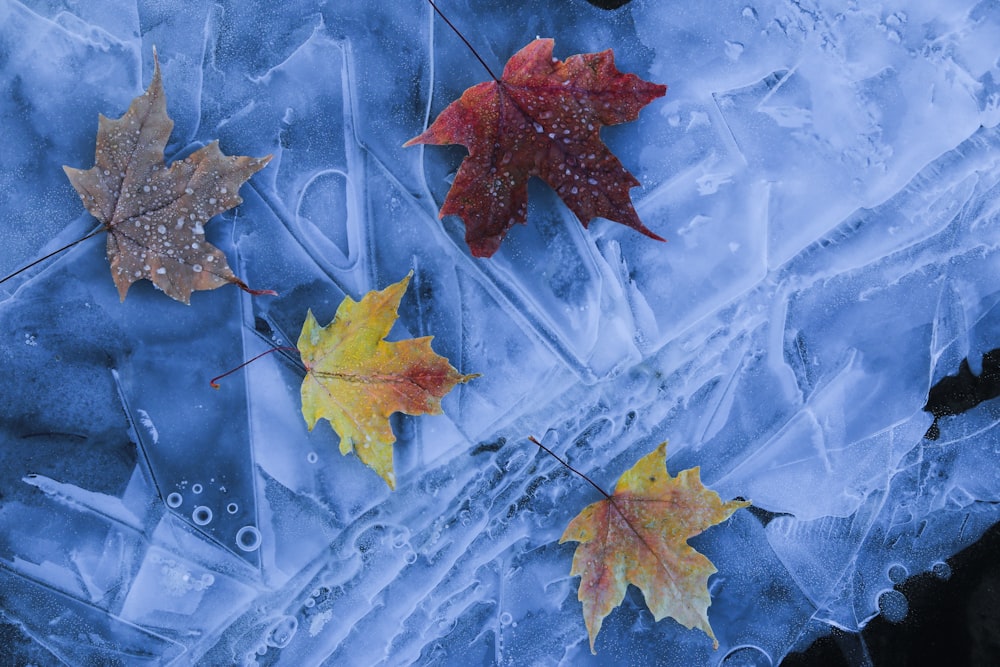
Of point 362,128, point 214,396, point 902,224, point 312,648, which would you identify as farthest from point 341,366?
point 902,224

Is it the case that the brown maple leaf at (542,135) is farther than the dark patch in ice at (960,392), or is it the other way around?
the dark patch in ice at (960,392)

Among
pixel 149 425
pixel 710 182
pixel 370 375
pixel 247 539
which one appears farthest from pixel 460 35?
pixel 247 539

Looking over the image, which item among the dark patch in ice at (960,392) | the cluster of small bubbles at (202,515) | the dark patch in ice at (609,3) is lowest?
the dark patch in ice at (960,392)

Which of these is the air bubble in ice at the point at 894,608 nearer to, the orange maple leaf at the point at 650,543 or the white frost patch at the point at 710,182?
the orange maple leaf at the point at 650,543

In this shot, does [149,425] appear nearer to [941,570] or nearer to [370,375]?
[370,375]

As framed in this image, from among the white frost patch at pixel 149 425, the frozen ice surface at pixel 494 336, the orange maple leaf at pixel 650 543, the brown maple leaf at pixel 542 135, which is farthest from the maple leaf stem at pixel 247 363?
the orange maple leaf at pixel 650 543

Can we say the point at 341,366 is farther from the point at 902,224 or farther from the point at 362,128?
the point at 902,224
